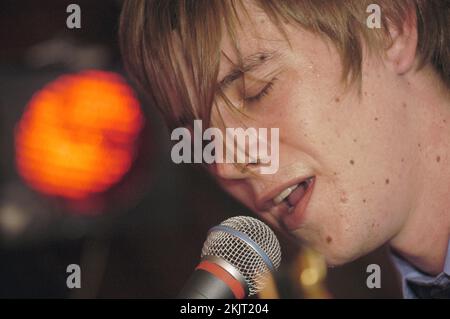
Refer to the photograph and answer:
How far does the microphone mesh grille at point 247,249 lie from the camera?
0.92 m

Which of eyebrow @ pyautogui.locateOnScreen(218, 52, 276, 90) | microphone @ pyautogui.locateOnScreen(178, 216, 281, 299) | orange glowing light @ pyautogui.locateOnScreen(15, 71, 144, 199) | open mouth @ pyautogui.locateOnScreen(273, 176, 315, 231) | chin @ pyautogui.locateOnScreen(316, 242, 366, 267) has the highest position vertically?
eyebrow @ pyautogui.locateOnScreen(218, 52, 276, 90)

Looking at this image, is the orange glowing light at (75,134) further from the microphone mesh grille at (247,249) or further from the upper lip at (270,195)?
the microphone mesh grille at (247,249)

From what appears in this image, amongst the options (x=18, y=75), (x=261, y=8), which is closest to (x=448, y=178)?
(x=261, y=8)

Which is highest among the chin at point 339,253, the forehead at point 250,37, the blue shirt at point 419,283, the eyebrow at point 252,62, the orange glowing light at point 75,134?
the forehead at point 250,37

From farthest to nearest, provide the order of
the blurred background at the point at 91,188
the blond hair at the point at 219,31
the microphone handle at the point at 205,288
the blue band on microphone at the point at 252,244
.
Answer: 1. the blurred background at the point at 91,188
2. the blond hair at the point at 219,31
3. the blue band on microphone at the point at 252,244
4. the microphone handle at the point at 205,288

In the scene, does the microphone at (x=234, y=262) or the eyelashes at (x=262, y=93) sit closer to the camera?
the microphone at (x=234, y=262)

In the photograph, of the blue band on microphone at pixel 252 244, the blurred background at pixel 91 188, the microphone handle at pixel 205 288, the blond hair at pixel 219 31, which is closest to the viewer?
the microphone handle at pixel 205 288

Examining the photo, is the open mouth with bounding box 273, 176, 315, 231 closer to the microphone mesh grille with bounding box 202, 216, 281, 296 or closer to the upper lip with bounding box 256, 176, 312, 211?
the upper lip with bounding box 256, 176, 312, 211

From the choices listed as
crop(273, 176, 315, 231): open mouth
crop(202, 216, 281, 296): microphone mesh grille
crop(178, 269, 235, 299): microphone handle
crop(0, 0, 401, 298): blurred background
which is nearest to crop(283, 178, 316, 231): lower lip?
crop(273, 176, 315, 231): open mouth

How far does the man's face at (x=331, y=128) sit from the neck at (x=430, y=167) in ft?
0.07

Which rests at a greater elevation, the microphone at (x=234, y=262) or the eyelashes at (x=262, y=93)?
the eyelashes at (x=262, y=93)

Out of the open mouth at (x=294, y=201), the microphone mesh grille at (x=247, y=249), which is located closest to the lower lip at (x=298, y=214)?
the open mouth at (x=294, y=201)

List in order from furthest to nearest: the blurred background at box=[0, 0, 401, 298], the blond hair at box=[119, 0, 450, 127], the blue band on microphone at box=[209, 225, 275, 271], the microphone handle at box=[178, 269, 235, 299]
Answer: the blurred background at box=[0, 0, 401, 298] < the blond hair at box=[119, 0, 450, 127] < the blue band on microphone at box=[209, 225, 275, 271] < the microphone handle at box=[178, 269, 235, 299]

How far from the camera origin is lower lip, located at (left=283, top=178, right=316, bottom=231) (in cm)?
123
